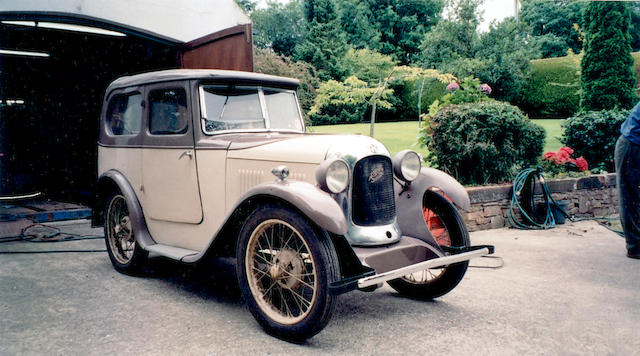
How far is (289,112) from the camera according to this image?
15.1 feet

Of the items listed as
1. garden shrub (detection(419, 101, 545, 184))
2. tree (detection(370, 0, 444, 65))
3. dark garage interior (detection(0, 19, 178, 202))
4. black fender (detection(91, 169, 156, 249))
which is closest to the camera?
black fender (detection(91, 169, 156, 249))

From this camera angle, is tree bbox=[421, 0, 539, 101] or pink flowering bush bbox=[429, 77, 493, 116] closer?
pink flowering bush bbox=[429, 77, 493, 116]

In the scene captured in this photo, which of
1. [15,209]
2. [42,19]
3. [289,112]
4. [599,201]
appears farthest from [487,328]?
[15,209]

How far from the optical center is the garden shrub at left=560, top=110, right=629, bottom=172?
353 inches

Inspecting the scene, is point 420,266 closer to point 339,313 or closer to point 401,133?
→ point 339,313

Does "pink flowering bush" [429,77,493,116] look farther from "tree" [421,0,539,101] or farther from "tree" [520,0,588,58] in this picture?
"tree" [520,0,588,58]

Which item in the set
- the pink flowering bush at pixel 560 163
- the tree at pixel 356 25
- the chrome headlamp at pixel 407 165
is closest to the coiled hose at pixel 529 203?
the pink flowering bush at pixel 560 163

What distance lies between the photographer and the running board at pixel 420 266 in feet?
9.10

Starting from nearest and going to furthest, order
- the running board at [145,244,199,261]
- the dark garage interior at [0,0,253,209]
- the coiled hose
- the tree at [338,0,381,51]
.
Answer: the running board at [145,244,199,261], the coiled hose, the dark garage interior at [0,0,253,209], the tree at [338,0,381,51]

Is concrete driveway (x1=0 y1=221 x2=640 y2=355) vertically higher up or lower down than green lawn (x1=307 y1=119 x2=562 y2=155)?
lower down

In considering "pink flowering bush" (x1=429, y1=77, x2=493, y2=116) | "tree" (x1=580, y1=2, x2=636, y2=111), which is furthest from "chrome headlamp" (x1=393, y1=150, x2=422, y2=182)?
"tree" (x1=580, y1=2, x2=636, y2=111)

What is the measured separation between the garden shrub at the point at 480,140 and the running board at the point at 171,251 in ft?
14.4

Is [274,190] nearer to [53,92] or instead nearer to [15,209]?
[15,209]

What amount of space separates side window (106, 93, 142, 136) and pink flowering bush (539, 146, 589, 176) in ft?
21.6
